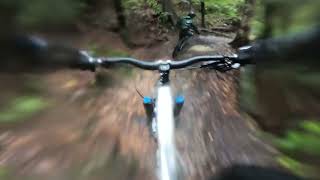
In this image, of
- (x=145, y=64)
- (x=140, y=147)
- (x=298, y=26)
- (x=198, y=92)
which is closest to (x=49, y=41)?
(x=145, y=64)

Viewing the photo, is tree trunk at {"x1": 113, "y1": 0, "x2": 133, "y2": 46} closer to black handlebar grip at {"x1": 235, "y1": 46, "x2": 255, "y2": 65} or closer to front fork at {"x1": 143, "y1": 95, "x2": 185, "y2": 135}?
front fork at {"x1": 143, "y1": 95, "x2": 185, "y2": 135}

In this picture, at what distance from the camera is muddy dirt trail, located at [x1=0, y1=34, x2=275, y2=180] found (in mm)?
2947

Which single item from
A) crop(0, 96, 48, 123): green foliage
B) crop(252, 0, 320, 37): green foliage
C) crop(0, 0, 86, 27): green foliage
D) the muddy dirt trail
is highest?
crop(0, 0, 86, 27): green foliage

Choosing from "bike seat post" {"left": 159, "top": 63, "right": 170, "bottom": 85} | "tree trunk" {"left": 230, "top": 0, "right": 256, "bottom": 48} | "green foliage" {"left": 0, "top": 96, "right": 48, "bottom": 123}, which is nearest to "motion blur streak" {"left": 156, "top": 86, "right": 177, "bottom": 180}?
"bike seat post" {"left": 159, "top": 63, "right": 170, "bottom": 85}

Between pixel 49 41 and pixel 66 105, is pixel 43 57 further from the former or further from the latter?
pixel 66 105

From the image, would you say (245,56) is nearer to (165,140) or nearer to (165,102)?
(165,102)

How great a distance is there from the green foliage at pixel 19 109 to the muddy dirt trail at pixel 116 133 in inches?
13.6

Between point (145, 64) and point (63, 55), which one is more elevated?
point (63, 55)

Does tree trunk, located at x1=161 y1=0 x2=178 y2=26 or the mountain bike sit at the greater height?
the mountain bike

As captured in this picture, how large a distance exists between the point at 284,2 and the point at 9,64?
141cm

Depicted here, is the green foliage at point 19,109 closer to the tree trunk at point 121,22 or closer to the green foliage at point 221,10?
the tree trunk at point 121,22

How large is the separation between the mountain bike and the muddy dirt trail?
487mm

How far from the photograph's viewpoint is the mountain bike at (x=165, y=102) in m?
3.06

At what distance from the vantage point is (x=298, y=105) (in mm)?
2223
